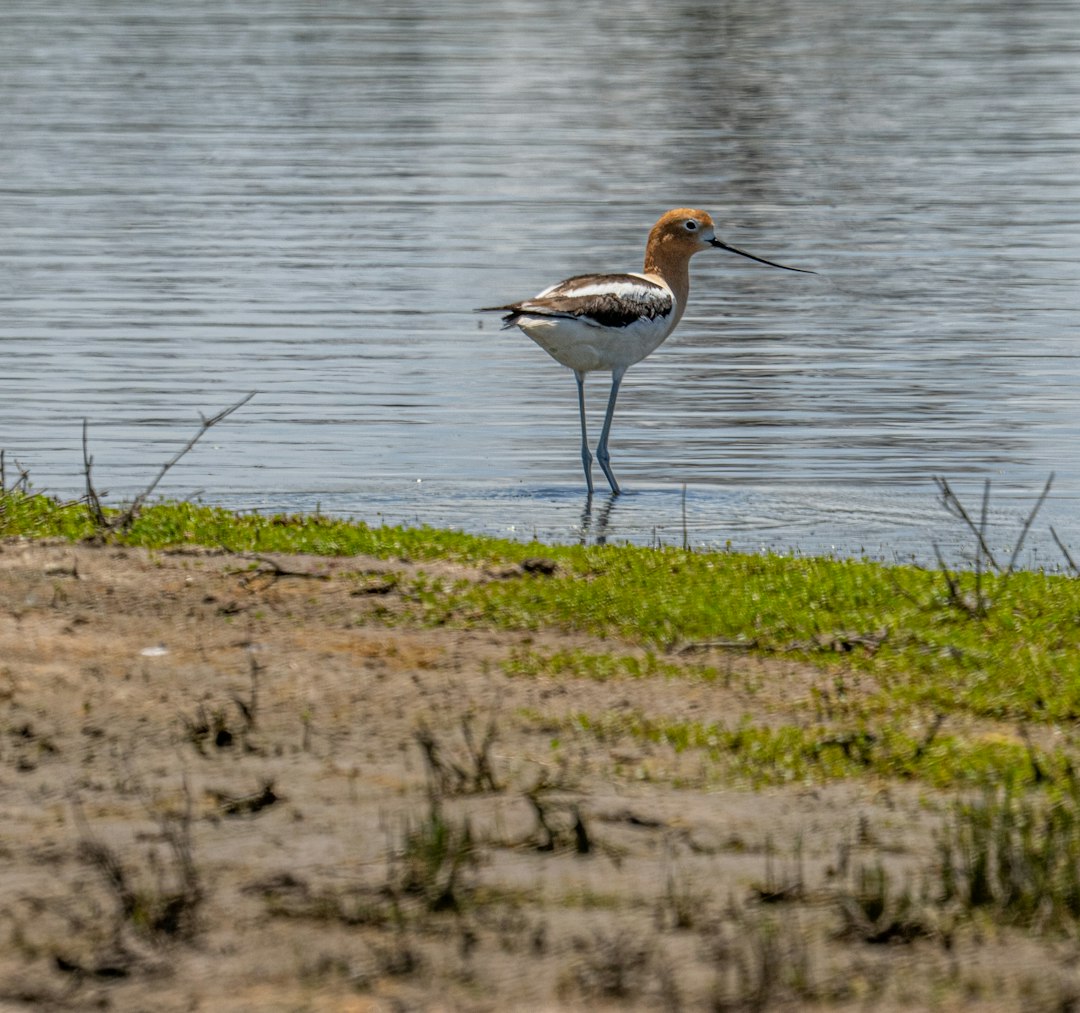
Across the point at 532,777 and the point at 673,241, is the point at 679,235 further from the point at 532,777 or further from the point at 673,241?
the point at 532,777

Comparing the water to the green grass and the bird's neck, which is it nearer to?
the bird's neck

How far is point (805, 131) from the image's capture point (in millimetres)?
42656

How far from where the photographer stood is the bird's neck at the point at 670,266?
16.8m

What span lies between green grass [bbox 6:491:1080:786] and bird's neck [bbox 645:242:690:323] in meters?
5.35

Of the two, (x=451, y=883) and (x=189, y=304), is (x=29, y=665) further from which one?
(x=189, y=304)

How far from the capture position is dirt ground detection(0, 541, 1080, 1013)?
18.1 ft

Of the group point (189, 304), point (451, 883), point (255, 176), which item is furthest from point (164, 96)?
point (451, 883)

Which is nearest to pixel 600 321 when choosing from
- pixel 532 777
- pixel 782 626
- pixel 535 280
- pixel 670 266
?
pixel 670 266

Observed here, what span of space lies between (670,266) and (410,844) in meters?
11.1

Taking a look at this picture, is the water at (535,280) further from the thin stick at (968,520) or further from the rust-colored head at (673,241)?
the rust-colored head at (673,241)

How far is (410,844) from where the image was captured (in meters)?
6.25

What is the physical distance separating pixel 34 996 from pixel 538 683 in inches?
133

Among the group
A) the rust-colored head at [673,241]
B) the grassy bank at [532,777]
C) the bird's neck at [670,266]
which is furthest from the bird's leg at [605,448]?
the grassy bank at [532,777]

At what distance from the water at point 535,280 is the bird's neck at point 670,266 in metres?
1.46
